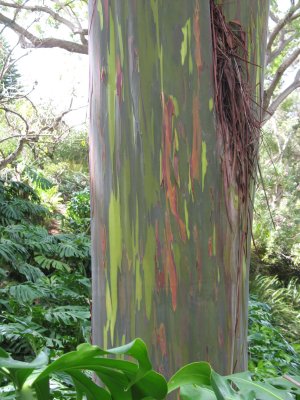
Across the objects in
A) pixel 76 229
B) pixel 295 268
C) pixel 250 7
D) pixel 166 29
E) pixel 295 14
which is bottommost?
pixel 295 268

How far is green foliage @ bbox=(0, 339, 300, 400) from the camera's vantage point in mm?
818

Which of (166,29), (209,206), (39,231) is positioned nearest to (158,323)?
(209,206)

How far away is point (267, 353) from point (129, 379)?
3.53m

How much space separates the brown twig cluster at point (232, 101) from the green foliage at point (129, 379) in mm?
648

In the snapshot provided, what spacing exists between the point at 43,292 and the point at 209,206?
12.1 feet

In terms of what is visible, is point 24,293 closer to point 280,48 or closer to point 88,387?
point 88,387

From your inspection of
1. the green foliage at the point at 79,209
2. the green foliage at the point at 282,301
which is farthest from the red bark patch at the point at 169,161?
the green foliage at the point at 79,209

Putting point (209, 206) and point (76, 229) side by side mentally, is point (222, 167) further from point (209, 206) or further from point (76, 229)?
point (76, 229)

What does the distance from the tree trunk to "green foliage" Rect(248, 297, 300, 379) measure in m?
2.08

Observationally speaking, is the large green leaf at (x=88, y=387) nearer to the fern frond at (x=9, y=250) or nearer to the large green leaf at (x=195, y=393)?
the large green leaf at (x=195, y=393)

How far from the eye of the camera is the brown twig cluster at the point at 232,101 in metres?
1.42

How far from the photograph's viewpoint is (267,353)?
4.14 meters

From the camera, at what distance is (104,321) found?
1.43 meters

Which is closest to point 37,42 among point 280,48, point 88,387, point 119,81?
point 280,48
